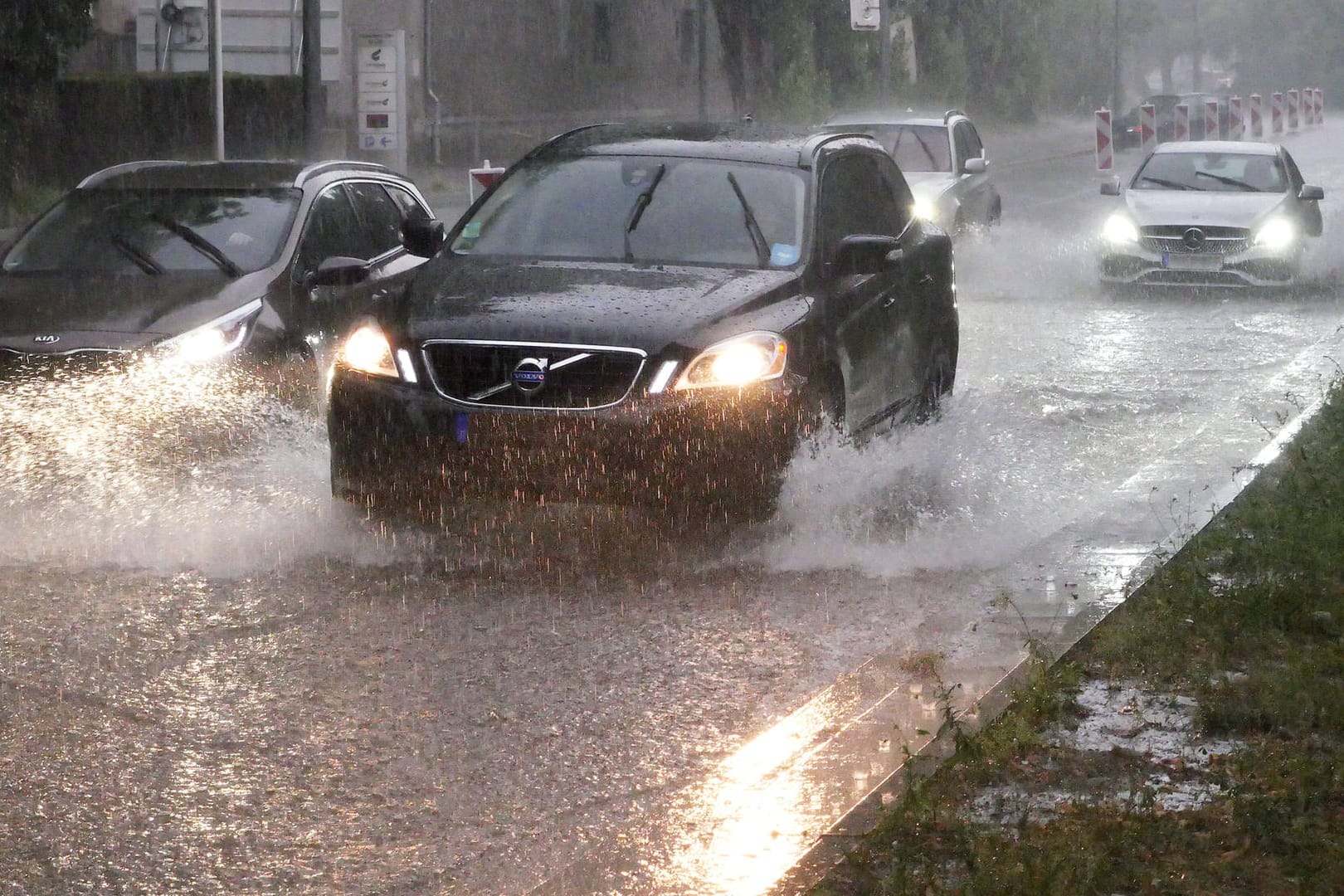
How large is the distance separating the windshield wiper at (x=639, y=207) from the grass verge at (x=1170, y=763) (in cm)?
254

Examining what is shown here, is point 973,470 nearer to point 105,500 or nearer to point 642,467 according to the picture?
point 642,467

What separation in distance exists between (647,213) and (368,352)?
153 centimetres

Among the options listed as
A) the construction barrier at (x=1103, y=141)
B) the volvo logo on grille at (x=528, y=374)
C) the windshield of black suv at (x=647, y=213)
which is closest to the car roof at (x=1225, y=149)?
the windshield of black suv at (x=647, y=213)

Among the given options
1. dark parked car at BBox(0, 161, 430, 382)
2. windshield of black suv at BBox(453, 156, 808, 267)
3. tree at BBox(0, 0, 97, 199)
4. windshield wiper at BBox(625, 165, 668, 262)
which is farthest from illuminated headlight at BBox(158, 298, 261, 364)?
tree at BBox(0, 0, 97, 199)

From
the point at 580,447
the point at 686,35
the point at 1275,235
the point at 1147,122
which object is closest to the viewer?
the point at 580,447

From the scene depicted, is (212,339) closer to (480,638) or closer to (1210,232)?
(480,638)

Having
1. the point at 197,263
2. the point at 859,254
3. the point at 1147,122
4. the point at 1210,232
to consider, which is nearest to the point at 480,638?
the point at 859,254

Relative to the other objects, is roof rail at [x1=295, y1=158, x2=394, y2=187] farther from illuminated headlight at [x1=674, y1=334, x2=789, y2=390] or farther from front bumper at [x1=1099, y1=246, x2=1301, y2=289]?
front bumper at [x1=1099, y1=246, x2=1301, y2=289]

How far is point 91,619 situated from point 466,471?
1.38 meters

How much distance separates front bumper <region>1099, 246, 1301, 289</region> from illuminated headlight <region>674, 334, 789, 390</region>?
1125cm

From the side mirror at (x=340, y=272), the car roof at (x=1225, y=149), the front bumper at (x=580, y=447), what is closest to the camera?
the front bumper at (x=580, y=447)

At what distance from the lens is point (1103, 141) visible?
3428 centimetres

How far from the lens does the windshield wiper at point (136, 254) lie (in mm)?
9844

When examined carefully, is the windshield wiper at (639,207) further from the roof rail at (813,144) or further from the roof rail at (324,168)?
the roof rail at (324,168)
